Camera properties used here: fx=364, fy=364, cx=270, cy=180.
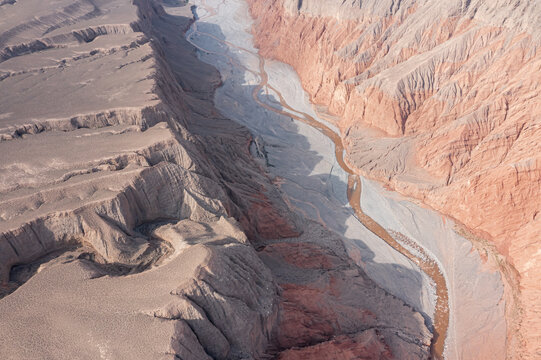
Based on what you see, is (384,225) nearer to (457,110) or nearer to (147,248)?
(457,110)

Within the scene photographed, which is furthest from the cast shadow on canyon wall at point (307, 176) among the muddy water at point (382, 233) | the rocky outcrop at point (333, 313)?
the rocky outcrop at point (333, 313)

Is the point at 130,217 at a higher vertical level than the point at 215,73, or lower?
lower

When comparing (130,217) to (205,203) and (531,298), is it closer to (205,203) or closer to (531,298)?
(205,203)

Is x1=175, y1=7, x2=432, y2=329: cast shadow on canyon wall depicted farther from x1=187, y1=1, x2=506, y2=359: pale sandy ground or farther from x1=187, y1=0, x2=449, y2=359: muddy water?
x1=187, y1=0, x2=449, y2=359: muddy water

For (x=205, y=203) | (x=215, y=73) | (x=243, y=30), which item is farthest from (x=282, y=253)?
(x=243, y=30)

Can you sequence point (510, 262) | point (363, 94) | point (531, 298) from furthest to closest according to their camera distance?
point (363, 94), point (510, 262), point (531, 298)

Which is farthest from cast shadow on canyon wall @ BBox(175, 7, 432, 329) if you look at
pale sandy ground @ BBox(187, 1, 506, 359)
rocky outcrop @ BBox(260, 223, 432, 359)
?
rocky outcrop @ BBox(260, 223, 432, 359)

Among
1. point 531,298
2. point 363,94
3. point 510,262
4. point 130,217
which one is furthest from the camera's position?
point 363,94
